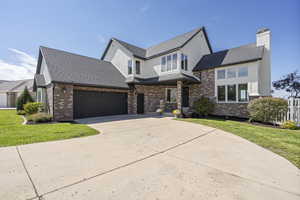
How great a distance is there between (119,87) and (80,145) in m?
8.01

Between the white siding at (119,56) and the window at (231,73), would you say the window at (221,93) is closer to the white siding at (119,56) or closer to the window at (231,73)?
the window at (231,73)

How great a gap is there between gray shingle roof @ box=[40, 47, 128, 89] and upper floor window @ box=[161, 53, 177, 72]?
4214 mm

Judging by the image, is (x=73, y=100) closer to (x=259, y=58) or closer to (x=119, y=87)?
(x=119, y=87)

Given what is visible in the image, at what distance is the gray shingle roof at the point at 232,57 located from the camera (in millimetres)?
10205

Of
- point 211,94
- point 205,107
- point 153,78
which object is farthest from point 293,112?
point 153,78

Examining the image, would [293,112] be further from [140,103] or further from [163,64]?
[140,103]

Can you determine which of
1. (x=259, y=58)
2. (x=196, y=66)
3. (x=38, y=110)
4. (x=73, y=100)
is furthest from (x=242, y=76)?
(x=38, y=110)

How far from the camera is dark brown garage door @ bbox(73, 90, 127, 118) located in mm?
10180

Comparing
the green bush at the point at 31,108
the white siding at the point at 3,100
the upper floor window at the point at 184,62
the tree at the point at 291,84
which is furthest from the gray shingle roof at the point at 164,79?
the white siding at the point at 3,100

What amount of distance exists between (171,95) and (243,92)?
6.82 meters

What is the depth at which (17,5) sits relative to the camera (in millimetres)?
7531

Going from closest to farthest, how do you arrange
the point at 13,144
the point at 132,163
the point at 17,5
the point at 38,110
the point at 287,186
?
the point at 287,186, the point at 132,163, the point at 13,144, the point at 17,5, the point at 38,110

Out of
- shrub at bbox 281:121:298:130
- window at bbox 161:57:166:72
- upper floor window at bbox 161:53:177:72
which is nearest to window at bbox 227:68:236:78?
upper floor window at bbox 161:53:177:72

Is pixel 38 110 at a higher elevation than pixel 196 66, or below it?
below
